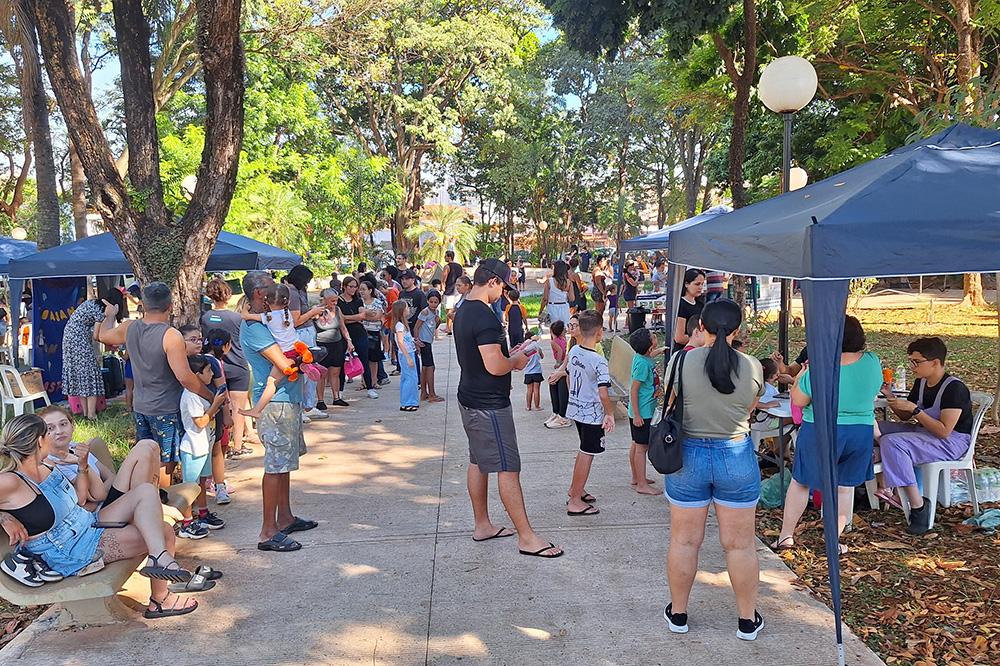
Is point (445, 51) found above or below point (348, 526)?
above

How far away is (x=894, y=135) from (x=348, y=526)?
16.9m

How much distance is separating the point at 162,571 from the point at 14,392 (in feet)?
20.7

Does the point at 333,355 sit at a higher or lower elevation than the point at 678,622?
higher

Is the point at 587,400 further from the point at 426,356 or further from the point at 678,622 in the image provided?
the point at 426,356

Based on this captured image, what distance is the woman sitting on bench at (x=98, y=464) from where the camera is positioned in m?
3.95

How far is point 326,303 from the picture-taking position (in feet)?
27.9

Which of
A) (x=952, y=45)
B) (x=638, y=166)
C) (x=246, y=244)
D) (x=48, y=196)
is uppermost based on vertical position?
(x=638, y=166)

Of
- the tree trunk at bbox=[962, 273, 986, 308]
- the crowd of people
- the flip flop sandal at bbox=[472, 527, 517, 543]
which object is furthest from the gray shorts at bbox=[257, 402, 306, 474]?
the tree trunk at bbox=[962, 273, 986, 308]

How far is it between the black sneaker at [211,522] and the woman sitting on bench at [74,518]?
116cm

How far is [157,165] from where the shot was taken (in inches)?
302

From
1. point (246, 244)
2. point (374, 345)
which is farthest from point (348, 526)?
point (246, 244)

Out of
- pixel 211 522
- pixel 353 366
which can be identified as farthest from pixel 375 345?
pixel 211 522

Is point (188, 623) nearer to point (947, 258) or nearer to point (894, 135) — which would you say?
point (947, 258)

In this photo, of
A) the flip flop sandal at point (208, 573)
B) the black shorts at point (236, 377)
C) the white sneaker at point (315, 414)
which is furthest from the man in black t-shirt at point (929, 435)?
the white sneaker at point (315, 414)
